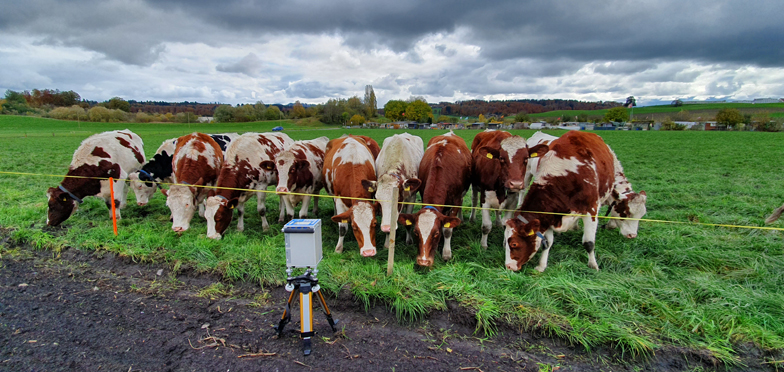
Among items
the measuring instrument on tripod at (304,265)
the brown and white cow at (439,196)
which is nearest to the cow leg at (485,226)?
the brown and white cow at (439,196)

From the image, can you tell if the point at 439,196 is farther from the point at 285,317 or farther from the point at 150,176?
the point at 150,176

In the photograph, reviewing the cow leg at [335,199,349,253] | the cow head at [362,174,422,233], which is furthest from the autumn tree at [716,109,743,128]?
the cow leg at [335,199,349,253]

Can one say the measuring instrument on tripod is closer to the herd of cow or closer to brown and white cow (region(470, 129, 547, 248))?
the herd of cow

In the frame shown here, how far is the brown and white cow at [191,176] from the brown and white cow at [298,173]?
4.94 ft

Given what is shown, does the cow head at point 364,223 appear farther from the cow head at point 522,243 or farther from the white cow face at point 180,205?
the white cow face at point 180,205

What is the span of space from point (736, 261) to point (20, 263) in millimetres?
11629

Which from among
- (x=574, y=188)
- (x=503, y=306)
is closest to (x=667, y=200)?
(x=574, y=188)

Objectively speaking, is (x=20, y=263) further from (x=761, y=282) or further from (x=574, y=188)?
(x=761, y=282)

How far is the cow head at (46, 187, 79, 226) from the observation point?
294 inches

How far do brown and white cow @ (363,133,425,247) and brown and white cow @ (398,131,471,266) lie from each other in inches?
10.2

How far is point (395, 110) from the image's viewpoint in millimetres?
98438

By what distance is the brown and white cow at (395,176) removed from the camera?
19.4ft

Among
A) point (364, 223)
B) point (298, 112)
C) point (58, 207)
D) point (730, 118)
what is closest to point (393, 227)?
point (364, 223)

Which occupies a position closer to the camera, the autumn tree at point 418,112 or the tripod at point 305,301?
the tripod at point 305,301
